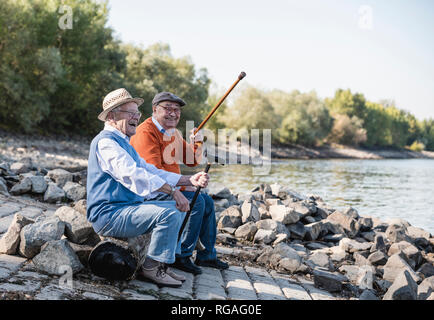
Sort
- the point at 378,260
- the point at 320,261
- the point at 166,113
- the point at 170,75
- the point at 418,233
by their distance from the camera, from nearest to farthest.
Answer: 1. the point at 166,113
2. the point at 320,261
3. the point at 378,260
4. the point at 418,233
5. the point at 170,75

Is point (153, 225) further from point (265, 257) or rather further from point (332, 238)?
point (332, 238)

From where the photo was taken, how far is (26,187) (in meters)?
7.15

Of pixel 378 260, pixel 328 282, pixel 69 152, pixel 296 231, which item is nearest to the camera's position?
pixel 328 282

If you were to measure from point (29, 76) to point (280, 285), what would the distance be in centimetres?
2437

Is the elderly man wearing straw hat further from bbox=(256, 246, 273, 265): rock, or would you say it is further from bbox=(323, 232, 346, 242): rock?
bbox=(323, 232, 346, 242): rock

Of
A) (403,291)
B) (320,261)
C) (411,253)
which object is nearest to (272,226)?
(320,261)

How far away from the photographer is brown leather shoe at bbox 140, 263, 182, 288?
3.76 m

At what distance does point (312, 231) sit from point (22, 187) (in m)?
5.23

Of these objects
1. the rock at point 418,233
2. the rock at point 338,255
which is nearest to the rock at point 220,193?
the rock at point 338,255

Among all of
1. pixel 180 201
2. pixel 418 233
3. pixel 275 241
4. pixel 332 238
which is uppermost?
pixel 180 201

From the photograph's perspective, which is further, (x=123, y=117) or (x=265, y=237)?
(x=265, y=237)

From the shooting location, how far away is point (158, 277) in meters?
3.78

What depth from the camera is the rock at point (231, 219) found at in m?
7.62

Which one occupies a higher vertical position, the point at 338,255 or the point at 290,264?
the point at 290,264
